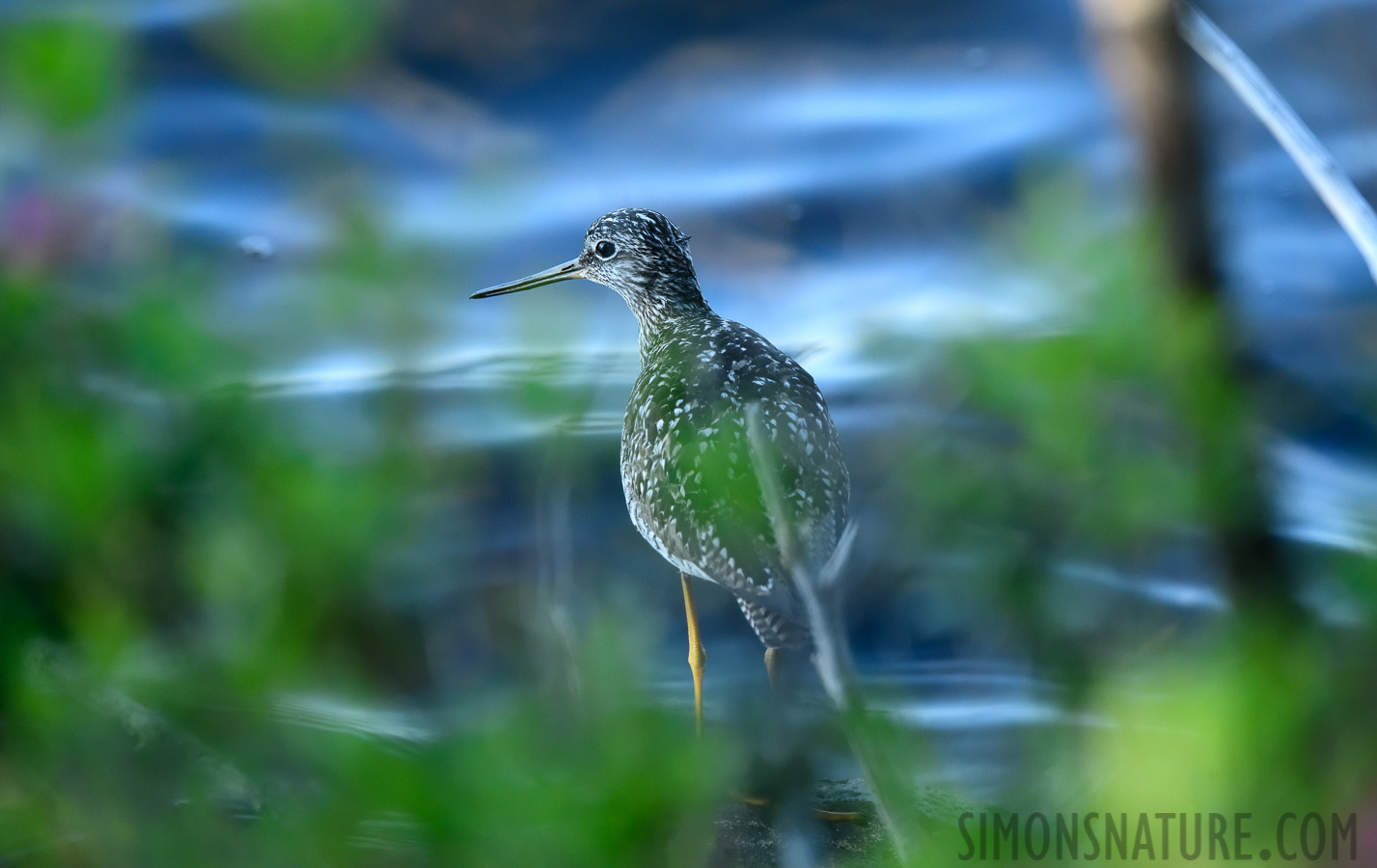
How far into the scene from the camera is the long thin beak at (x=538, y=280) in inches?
135

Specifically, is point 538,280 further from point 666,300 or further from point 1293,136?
point 1293,136

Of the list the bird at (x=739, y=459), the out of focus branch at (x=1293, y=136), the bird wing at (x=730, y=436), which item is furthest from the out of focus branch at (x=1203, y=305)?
the bird wing at (x=730, y=436)

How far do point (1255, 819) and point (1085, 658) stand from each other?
0.50 m

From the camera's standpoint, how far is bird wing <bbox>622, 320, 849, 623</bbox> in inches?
95.8

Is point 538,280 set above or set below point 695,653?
above

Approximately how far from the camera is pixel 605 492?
4.21 meters

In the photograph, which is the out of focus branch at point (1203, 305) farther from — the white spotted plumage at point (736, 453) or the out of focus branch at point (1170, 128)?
the white spotted plumage at point (736, 453)

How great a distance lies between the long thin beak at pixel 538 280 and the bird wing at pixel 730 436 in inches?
20.9

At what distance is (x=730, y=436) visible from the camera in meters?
2.09

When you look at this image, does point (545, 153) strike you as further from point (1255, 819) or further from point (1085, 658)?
point (1255, 819)

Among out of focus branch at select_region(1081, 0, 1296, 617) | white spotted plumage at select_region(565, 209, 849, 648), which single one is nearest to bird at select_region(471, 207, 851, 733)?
white spotted plumage at select_region(565, 209, 849, 648)

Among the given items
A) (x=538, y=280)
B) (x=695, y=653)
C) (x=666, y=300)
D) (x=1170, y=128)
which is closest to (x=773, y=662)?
(x=695, y=653)

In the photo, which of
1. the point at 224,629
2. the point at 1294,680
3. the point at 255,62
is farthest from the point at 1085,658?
the point at 255,62

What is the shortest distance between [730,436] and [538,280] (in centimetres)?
170
